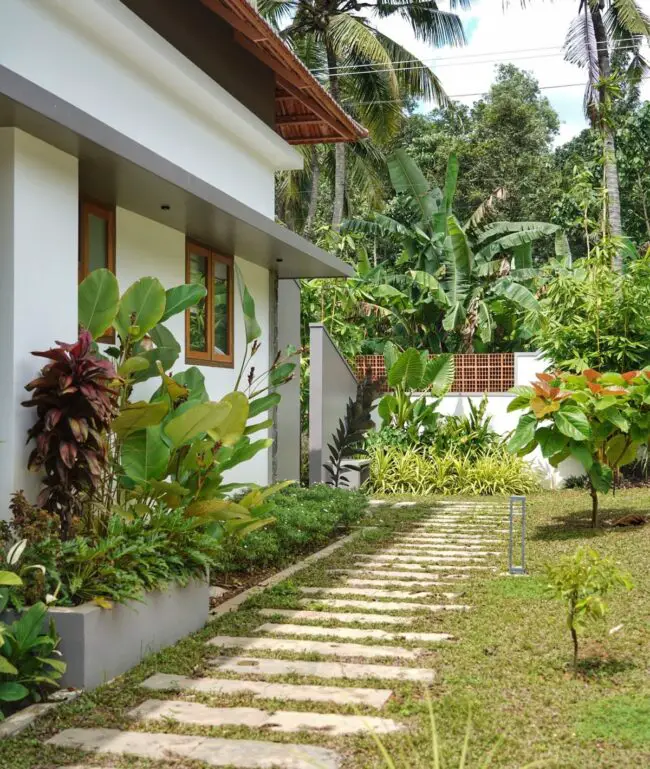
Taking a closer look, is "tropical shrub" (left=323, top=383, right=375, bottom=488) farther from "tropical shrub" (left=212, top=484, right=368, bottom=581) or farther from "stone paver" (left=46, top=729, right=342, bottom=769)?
"stone paver" (left=46, top=729, right=342, bottom=769)

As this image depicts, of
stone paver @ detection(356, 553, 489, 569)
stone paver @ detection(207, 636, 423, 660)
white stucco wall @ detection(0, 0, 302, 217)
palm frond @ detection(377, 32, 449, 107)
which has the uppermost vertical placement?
palm frond @ detection(377, 32, 449, 107)

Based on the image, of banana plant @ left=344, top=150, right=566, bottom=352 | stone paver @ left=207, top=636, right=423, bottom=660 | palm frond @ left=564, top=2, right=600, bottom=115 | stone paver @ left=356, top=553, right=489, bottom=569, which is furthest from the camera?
palm frond @ left=564, top=2, right=600, bottom=115

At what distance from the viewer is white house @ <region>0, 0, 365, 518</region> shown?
17.8 feet

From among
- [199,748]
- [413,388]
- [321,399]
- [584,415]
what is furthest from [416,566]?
[413,388]

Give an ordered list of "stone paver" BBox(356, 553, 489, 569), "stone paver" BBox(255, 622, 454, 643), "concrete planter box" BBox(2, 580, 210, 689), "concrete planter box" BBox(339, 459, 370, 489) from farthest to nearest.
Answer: "concrete planter box" BBox(339, 459, 370, 489) → "stone paver" BBox(356, 553, 489, 569) → "stone paver" BBox(255, 622, 454, 643) → "concrete planter box" BBox(2, 580, 210, 689)

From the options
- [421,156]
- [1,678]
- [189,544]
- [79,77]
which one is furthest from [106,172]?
[421,156]

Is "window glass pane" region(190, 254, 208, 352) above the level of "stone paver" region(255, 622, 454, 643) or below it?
above

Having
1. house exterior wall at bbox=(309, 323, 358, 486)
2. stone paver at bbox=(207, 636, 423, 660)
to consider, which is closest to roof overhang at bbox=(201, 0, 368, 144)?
house exterior wall at bbox=(309, 323, 358, 486)

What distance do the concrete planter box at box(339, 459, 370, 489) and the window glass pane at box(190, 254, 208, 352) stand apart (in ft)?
13.4

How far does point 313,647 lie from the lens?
5512mm

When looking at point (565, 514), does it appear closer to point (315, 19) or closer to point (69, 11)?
point (69, 11)

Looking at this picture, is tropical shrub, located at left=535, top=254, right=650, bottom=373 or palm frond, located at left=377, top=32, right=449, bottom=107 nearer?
tropical shrub, located at left=535, top=254, right=650, bottom=373

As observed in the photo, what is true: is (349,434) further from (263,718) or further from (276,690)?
(263,718)

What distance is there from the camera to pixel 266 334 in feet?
36.2
